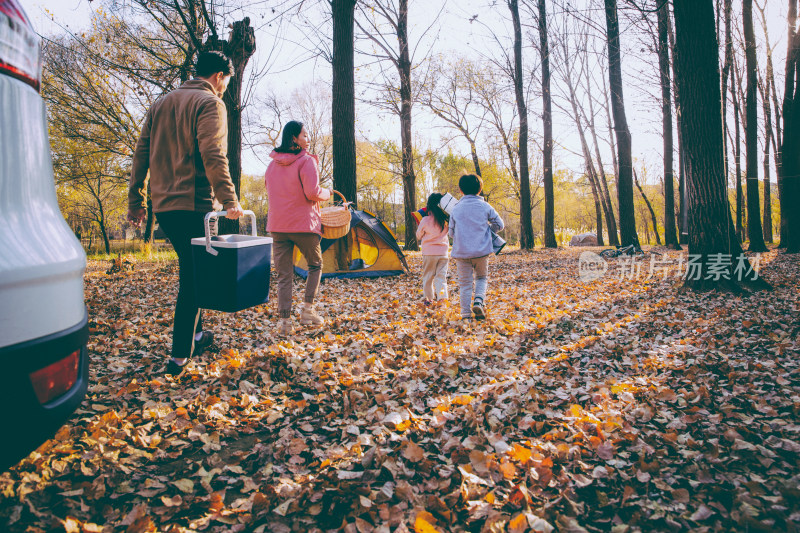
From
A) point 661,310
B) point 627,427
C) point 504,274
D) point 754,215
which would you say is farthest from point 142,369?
point 754,215

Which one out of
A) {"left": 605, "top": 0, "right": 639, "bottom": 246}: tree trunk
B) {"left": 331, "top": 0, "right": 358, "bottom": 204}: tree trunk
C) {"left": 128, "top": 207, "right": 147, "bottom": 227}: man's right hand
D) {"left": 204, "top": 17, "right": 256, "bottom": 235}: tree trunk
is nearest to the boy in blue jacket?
{"left": 128, "top": 207, "right": 147, "bottom": 227}: man's right hand

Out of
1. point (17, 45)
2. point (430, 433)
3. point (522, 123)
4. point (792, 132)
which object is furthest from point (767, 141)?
point (17, 45)

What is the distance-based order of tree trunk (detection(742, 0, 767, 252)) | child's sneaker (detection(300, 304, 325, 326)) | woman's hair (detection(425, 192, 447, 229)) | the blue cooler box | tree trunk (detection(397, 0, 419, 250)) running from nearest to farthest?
1. the blue cooler box
2. child's sneaker (detection(300, 304, 325, 326))
3. woman's hair (detection(425, 192, 447, 229))
4. tree trunk (detection(742, 0, 767, 252))
5. tree trunk (detection(397, 0, 419, 250))

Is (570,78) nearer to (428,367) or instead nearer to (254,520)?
(428,367)

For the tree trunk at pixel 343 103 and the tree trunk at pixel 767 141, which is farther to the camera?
the tree trunk at pixel 767 141

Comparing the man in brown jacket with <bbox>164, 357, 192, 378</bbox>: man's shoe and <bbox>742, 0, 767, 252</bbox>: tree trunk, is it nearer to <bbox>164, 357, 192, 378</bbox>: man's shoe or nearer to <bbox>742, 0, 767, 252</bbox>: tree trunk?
<bbox>164, 357, 192, 378</bbox>: man's shoe

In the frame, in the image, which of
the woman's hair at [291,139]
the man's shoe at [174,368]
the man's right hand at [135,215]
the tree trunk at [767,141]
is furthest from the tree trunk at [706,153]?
the tree trunk at [767,141]

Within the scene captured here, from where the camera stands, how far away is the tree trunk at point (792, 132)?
10.9 m

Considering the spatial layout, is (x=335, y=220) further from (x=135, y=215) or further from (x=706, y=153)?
(x=706, y=153)

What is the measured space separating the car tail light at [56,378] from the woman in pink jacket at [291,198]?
309cm

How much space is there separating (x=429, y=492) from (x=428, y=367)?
5.79 ft

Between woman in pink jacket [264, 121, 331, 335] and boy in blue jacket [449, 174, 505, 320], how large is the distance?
1834 mm

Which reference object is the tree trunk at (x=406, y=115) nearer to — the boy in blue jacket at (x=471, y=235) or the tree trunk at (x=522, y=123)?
the tree trunk at (x=522, y=123)

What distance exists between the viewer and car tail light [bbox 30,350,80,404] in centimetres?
134
